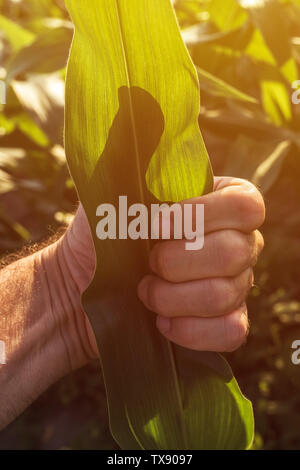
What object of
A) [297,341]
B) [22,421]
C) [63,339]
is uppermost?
[63,339]

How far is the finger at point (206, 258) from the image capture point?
540mm

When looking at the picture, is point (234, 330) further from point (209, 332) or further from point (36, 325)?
point (36, 325)

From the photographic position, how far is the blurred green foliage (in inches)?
37.4

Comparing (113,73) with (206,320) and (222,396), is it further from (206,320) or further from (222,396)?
(222,396)

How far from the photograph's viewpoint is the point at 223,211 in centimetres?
53

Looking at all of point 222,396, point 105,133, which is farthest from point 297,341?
point 105,133

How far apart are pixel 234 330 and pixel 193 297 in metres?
0.05

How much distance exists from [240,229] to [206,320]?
0.09 m

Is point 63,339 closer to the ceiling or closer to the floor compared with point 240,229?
closer to the floor

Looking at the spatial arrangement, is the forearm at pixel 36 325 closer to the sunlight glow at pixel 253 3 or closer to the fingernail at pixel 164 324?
the fingernail at pixel 164 324

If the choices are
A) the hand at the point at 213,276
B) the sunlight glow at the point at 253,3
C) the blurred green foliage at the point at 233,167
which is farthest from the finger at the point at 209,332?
the sunlight glow at the point at 253,3

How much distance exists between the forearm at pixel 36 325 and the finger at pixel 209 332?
7.5 inches

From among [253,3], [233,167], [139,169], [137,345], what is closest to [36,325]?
[137,345]

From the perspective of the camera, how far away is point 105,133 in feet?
1.67
